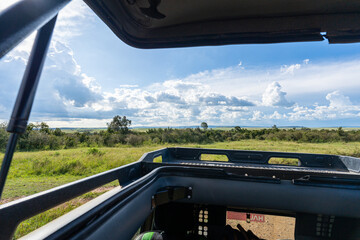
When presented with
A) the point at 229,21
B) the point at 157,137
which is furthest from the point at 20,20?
the point at 157,137

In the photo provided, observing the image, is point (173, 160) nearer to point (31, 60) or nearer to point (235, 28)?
point (235, 28)

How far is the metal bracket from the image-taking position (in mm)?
1028

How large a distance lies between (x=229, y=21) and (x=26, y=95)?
3.49 feet

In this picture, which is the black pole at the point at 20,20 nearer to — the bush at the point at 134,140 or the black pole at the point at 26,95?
the black pole at the point at 26,95

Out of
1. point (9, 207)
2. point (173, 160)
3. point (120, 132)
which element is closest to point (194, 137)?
point (120, 132)

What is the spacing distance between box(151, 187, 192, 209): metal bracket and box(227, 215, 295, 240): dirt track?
1.23 ft

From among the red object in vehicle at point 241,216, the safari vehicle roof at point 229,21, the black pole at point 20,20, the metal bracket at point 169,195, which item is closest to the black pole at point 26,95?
the black pole at point 20,20

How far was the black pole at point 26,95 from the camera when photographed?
0.43 metres

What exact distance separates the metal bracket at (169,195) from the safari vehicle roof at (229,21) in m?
0.84

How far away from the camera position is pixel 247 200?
1.11 meters

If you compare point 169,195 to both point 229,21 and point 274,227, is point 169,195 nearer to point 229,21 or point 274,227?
point 274,227

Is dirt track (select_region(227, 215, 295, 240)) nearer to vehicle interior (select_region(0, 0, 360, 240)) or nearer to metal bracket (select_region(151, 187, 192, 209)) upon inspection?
vehicle interior (select_region(0, 0, 360, 240))

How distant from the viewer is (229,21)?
1.16 meters

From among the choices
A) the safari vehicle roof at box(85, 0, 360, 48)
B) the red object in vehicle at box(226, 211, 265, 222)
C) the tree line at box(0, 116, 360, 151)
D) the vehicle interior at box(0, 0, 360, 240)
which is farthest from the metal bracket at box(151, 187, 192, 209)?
the tree line at box(0, 116, 360, 151)
